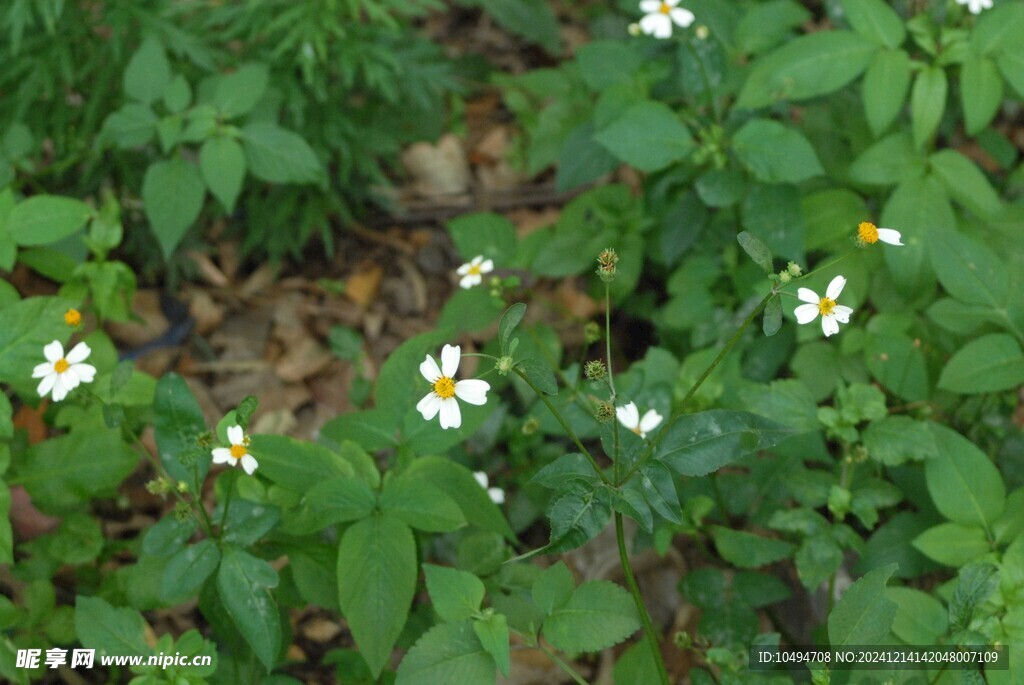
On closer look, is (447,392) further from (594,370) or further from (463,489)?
(463,489)

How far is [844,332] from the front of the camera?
253 cm

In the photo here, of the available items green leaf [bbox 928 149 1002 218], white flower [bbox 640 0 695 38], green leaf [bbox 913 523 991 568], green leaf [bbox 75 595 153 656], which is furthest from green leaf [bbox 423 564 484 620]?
green leaf [bbox 928 149 1002 218]

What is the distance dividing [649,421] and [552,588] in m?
0.51

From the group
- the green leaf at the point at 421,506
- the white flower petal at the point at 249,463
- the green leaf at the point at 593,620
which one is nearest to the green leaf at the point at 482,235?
the green leaf at the point at 421,506

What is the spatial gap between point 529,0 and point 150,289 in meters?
1.98

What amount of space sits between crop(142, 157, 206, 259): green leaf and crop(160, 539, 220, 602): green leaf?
38.5 inches

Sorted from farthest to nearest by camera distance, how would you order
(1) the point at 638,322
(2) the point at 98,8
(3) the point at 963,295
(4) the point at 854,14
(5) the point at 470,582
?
(1) the point at 638,322
(2) the point at 98,8
(4) the point at 854,14
(3) the point at 963,295
(5) the point at 470,582

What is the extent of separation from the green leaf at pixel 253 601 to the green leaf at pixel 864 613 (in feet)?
3.69

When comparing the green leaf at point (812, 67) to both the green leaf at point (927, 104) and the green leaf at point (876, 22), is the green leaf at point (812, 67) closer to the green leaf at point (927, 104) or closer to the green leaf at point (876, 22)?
the green leaf at point (876, 22)

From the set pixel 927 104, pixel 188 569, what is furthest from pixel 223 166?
pixel 927 104

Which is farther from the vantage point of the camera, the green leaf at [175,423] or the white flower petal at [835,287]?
the green leaf at [175,423]

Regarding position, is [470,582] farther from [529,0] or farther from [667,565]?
[529,0]

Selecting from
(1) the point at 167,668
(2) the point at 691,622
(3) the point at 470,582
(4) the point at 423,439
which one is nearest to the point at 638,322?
(2) the point at 691,622

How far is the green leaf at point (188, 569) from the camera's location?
1701 millimetres
